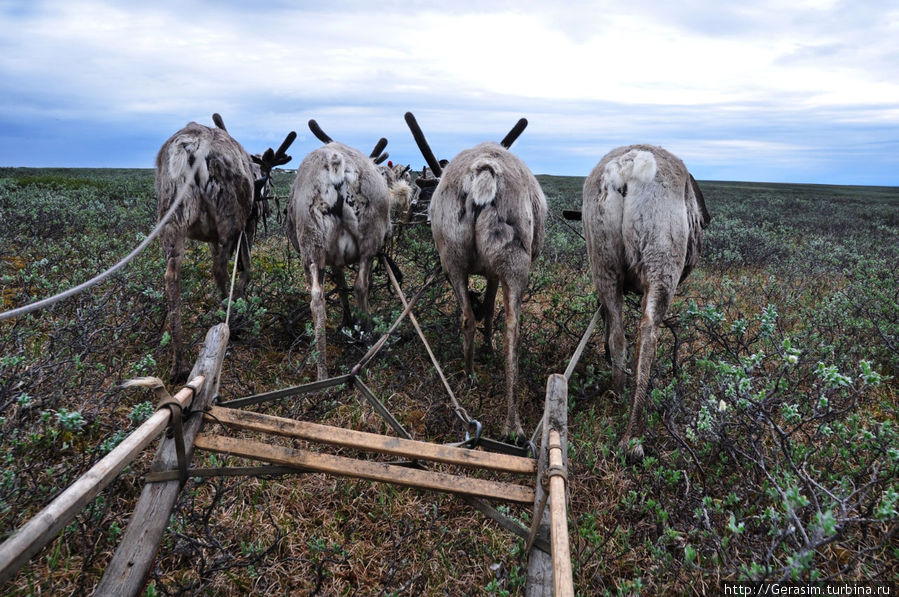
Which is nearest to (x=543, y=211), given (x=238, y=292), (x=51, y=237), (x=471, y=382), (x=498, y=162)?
(x=498, y=162)

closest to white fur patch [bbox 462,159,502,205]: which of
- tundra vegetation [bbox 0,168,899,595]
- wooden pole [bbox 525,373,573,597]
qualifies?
tundra vegetation [bbox 0,168,899,595]

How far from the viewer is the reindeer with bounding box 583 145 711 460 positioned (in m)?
3.83

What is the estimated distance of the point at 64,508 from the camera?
165 centimetres

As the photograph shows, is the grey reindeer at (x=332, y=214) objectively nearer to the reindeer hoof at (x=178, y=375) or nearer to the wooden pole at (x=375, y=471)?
the reindeer hoof at (x=178, y=375)

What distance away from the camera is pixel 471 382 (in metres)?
5.09

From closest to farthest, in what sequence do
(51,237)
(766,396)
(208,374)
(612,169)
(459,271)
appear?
(208,374)
(766,396)
(612,169)
(459,271)
(51,237)

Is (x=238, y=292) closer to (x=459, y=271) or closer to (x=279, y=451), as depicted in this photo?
(x=459, y=271)

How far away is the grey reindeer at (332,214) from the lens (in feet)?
15.9

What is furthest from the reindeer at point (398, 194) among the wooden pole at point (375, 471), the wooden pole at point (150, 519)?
the wooden pole at point (375, 471)

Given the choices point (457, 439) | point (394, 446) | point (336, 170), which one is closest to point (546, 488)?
point (394, 446)

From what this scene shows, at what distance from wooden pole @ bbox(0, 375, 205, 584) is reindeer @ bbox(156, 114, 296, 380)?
3.05m

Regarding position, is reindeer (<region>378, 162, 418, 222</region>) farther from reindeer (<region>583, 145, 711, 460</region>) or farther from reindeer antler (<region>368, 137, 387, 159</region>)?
reindeer (<region>583, 145, 711, 460</region>)

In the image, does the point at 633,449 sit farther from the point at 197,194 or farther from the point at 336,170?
the point at 197,194

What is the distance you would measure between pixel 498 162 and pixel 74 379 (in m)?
3.71
